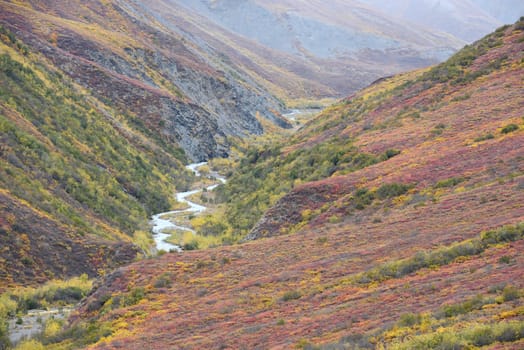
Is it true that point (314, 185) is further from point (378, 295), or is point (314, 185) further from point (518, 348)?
point (518, 348)

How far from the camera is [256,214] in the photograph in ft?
122

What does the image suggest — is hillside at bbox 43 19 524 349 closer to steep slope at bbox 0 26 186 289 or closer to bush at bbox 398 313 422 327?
bush at bbox 398 313 422 327

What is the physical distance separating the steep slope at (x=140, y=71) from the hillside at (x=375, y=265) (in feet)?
101

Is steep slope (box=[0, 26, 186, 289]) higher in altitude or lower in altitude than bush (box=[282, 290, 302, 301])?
lower

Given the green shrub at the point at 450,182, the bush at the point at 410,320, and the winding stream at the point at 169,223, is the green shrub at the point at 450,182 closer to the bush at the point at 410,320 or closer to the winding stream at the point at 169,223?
the bush at the point at 410,320

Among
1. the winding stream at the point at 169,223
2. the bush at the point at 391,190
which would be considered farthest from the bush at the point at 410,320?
the winding stream at the point at 169,223

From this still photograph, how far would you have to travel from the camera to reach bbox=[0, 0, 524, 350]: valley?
47.2ft

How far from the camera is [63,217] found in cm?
3088

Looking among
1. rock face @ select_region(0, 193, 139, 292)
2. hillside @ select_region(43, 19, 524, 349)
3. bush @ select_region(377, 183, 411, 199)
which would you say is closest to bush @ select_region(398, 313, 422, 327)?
hillside @ select_region(43, 19, 524, 349)

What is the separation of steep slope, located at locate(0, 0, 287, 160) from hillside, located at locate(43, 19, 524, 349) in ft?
101

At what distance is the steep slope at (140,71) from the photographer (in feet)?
206

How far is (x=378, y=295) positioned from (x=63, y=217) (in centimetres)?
2088

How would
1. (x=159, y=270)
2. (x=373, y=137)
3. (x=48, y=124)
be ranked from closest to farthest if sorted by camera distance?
(x=159, y=270) → (x=373, y=137) → (x=48, y=124)

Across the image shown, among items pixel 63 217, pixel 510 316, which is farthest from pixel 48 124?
pixel 510 316
